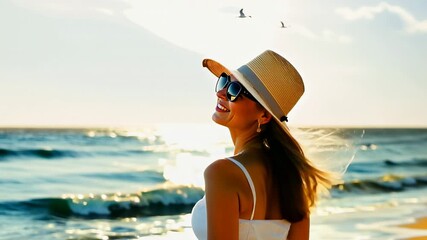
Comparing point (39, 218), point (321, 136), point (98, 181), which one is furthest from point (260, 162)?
point (98, 181)

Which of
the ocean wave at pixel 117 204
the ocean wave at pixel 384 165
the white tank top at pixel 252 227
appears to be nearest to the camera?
the white tank top at pixel 252 227

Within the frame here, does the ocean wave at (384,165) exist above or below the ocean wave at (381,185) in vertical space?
below

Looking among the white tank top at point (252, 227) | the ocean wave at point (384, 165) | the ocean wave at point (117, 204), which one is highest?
the white tank top at point (252, 227)

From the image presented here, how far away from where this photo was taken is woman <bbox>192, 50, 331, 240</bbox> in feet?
8.64

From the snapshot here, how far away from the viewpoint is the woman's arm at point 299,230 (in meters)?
3.04

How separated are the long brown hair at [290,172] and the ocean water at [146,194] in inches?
9.0

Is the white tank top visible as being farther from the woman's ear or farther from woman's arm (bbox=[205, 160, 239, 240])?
the woman's ear

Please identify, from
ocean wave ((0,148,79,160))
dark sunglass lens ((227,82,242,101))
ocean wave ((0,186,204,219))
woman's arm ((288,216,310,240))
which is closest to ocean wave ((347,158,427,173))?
ocean wave ((0,148,79,160))

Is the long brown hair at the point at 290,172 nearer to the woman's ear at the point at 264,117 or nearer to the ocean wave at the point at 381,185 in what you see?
the woman's ear at the point at 264,117

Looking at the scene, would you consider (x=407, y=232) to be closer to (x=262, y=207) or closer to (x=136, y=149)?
(x=262, y=207)

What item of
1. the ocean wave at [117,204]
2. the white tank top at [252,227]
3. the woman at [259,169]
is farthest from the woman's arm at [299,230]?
the ocean wave at [117,204]

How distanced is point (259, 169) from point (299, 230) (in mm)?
434

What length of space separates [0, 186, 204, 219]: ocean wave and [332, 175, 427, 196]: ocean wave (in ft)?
12.2

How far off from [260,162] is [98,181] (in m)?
18.9
